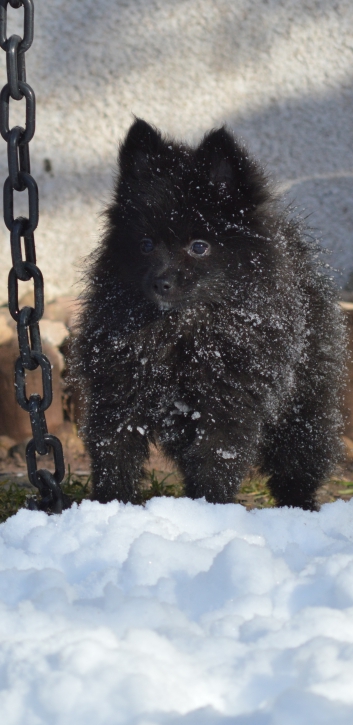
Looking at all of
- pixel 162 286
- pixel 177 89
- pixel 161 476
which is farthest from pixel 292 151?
pixel 162 286

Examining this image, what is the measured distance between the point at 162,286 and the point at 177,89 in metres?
2.80

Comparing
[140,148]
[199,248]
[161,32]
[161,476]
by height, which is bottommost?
[161,476]

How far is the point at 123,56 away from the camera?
188 inches

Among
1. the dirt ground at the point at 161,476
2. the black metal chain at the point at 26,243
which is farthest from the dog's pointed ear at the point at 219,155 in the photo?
the dirt ground at the point at 161,476

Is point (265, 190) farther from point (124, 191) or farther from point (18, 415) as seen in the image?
point (18, 415)

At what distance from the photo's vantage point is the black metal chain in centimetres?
182

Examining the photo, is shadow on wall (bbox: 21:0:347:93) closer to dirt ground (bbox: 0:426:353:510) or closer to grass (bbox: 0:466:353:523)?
dirt ground (bbox: 0:426:353:510)

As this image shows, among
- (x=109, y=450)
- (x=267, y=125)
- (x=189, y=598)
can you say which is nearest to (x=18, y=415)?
(x=109, y=450)

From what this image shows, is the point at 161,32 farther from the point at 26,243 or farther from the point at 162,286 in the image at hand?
the point at 26,243

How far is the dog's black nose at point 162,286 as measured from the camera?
2422mm

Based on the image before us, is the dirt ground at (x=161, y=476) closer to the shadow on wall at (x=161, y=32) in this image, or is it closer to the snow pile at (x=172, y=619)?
the snow pile at (x=172, y=619)

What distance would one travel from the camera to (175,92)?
15.8 ft

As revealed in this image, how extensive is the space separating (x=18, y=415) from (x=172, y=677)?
3.36 meters

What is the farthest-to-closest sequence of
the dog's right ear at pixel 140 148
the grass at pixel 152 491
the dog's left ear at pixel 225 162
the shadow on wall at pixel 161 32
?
the shadow on wall at pixel 161 32 < the grass at pixel 152 491 < the dog's right ear at pixel 140 148 < the dog's left ear at pixel 225 162
